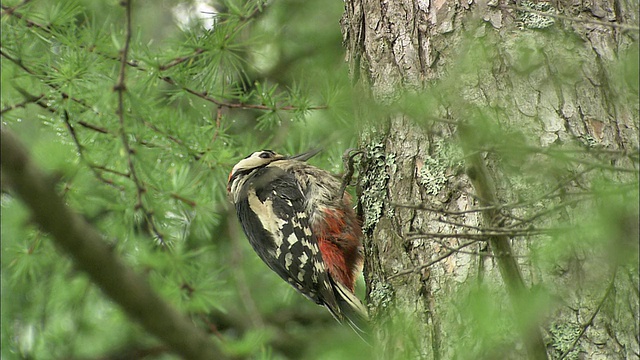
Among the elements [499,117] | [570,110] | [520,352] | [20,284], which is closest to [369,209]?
[499,117]

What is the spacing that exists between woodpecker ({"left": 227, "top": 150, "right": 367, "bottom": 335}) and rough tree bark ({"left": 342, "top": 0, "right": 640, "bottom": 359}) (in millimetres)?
773

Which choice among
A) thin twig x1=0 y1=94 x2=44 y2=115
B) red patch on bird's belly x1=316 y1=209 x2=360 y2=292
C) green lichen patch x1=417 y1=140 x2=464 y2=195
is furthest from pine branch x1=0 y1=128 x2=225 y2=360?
green lichen patch x1=417 y1=140 x2=464 y2=195

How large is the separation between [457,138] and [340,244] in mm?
1351

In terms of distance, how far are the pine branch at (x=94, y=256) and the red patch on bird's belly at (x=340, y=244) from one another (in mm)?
719

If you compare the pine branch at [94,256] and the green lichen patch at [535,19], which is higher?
the green lichen patch at [535,19]

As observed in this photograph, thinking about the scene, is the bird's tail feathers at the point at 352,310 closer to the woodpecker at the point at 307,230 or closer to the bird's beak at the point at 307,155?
the woodpecker at the point at 307,230

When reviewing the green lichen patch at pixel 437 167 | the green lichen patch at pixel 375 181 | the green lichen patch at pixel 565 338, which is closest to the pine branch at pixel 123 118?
the green lichen patch at pixel 375 181

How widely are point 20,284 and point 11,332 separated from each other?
0.23m

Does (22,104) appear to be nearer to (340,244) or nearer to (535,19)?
(340,244)

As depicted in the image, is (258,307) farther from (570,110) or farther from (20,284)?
(570,110)

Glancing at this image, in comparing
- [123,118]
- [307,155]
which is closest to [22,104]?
[123,118]

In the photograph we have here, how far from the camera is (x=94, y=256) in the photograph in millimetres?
2182

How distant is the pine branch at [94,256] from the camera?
6.69 feet

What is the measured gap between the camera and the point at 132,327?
400 centimetres
